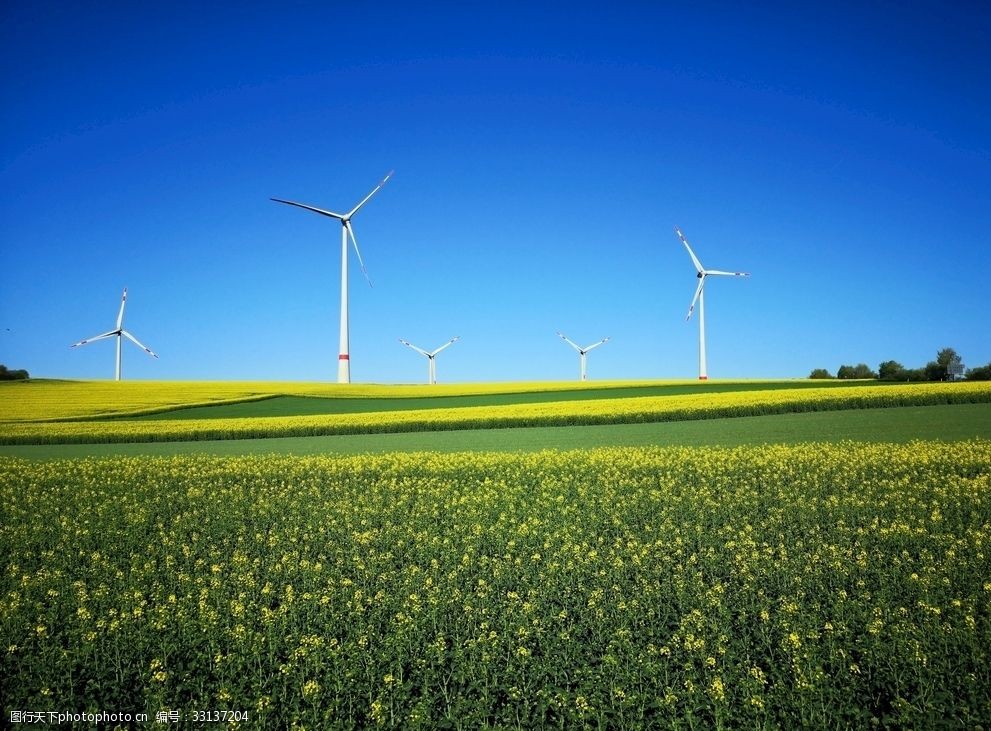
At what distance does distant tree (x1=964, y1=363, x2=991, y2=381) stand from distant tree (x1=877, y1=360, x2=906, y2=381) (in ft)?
24.7

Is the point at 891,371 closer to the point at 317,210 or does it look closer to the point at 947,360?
the point at 947,360

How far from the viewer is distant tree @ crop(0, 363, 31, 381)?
247 feet

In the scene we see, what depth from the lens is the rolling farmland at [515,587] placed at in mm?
7344

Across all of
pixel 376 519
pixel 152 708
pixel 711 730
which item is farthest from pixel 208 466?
pixel 711 730

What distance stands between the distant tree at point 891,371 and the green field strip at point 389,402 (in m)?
14.5

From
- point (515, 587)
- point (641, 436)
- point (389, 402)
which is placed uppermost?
point (389, 402)

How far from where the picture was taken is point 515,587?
10.5 m

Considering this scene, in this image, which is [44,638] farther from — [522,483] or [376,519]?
[522,483]

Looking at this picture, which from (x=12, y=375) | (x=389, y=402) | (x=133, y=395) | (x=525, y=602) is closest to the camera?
(x=525, y=602)

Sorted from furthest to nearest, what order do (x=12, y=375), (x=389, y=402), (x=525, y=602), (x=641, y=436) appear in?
(x=12, y=375)
(x=389, y=402)
(x=641, y=436)
(x=525, y=602)

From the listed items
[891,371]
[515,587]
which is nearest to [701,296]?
[891,371]

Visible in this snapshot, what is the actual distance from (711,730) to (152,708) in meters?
5.55

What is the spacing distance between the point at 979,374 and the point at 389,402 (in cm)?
5601

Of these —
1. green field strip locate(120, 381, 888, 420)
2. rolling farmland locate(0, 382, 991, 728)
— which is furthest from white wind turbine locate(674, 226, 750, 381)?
rolling farmland locate(0, 382, 991, 728)
